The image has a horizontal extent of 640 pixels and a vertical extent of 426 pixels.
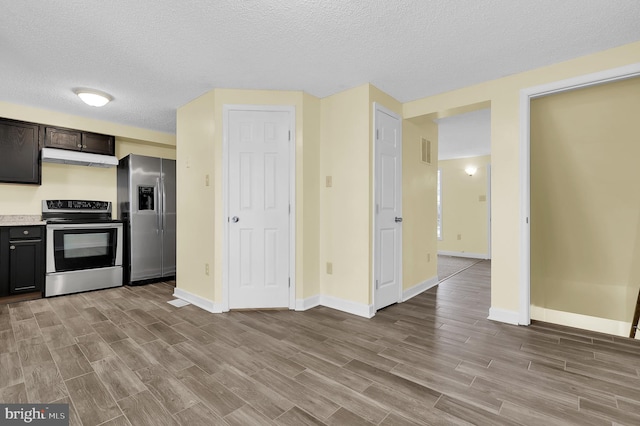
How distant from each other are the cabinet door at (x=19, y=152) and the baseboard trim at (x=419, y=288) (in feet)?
16.7

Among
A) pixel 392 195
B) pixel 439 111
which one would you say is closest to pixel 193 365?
pixel 392 195

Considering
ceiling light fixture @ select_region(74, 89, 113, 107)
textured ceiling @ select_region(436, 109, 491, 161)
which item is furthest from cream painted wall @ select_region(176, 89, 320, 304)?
textured ceiling @ select_region(436, 109, 491, 161)

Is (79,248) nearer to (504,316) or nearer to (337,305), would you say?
(337,305)

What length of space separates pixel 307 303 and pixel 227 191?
154cm

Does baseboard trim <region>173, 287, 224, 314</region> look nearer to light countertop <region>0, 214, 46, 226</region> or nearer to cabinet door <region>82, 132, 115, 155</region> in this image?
light countertop <region>0, 214, 46, 226</region>

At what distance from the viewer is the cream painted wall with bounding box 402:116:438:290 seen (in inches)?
152

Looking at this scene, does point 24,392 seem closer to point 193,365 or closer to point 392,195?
point 193,365

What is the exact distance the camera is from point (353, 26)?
220 centimetres

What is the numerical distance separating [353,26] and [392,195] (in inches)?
74.3

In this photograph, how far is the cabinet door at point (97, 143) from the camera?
4.37 metres

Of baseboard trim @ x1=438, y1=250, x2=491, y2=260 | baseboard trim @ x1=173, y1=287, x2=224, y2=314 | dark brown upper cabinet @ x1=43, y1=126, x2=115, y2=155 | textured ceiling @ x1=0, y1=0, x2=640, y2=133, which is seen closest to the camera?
textured ceiling @ x1=0, y1=0, x2=640, y2=133

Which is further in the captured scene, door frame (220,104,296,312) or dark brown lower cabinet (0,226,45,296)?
dark brown lower cabinet (0,226,45,296)

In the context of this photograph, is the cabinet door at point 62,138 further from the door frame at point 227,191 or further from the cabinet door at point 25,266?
the door frame at point 227,191

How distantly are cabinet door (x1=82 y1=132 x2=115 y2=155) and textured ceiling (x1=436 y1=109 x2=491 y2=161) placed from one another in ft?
16.3
